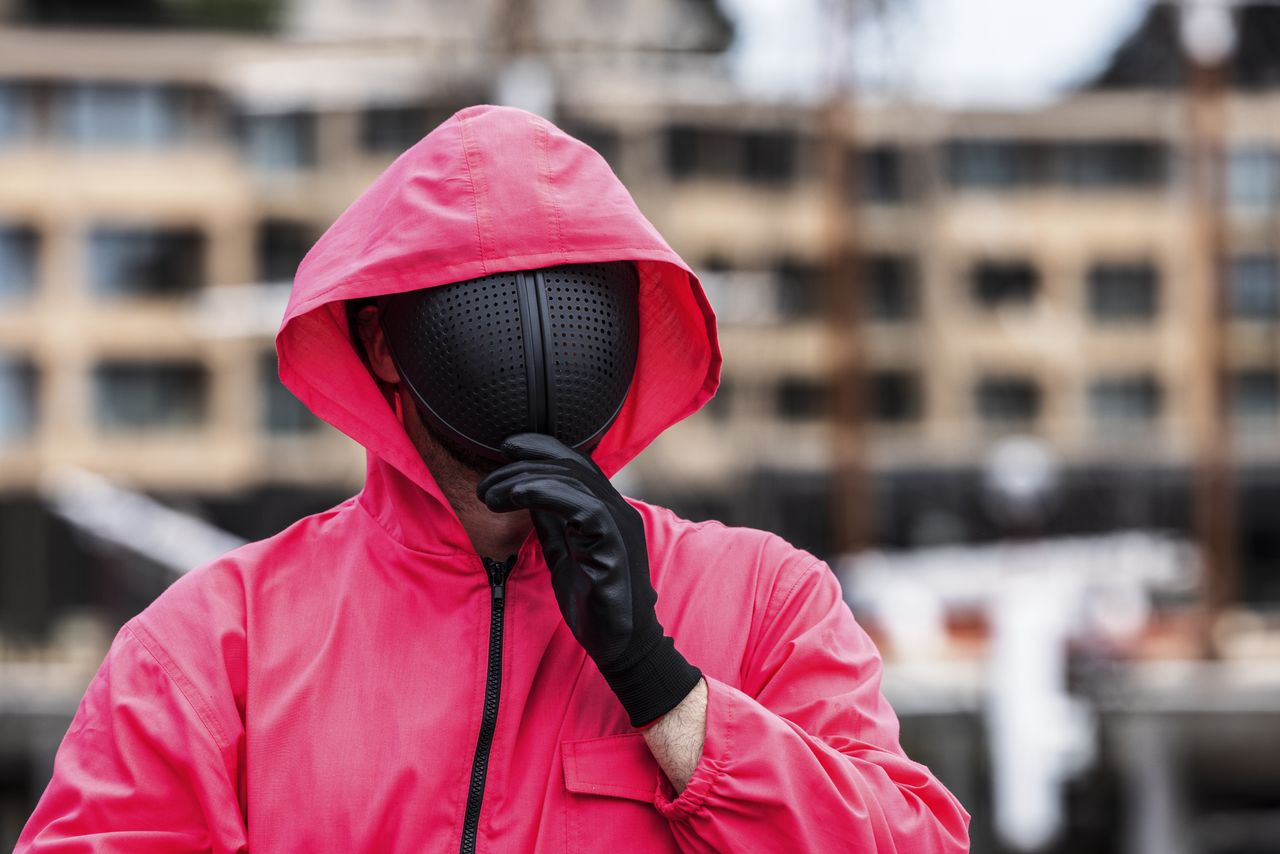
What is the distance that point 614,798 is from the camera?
1.74 metres

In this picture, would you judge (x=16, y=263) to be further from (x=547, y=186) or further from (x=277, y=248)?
(x=547, y=186)

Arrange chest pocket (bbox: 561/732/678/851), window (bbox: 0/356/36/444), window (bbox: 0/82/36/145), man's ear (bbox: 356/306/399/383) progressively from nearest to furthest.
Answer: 1. chest pocket (bbox: 561/732/678/851)
2. man's ear (bbox: 356/306/399/383)
3. window (bbox: 0/356/36/444)
4. window (bbox: 0/82/36/145)

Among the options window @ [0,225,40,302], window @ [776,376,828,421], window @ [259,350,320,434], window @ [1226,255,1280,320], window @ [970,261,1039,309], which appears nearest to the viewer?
window @ [0,225,40,302]

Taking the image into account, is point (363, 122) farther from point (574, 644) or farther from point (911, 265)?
point (574, 644)

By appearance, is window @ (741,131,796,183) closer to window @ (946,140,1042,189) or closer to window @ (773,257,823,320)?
window @ (773,257,823,320)

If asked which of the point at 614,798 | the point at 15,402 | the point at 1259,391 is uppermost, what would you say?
the point at 614,798

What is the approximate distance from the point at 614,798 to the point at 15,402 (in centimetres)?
3926

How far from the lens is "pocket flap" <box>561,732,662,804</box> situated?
1.73 meters

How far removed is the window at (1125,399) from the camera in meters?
45.3

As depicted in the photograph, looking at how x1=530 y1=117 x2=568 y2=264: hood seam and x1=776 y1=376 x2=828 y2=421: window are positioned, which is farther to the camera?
x1=776 y1=376 x2=828 y2=421: window

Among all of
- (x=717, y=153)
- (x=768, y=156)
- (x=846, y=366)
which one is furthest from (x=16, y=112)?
(x=846, y=366)

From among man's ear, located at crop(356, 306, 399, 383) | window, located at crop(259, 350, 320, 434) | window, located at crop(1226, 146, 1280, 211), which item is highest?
man's ear, located at crop(356, 306, 399, 383)

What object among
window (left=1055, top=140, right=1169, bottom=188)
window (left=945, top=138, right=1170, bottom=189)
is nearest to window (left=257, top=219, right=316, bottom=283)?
window (left=945, top=138, right=1170, bottom=189)

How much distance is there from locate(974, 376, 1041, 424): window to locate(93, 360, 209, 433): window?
21.3 metres
